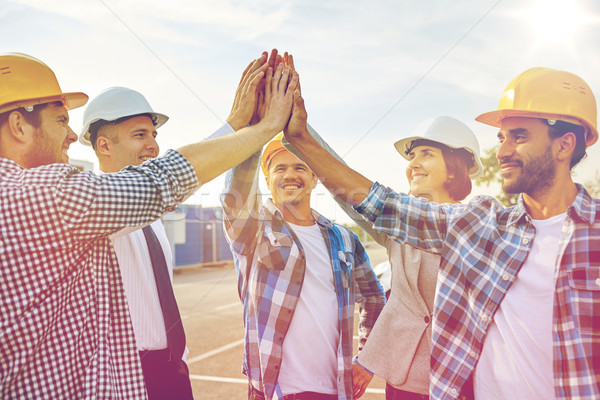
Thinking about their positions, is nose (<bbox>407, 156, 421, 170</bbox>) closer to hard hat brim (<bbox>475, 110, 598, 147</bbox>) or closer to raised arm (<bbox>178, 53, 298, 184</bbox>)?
hard hat brim (<bbox>475, 110, 598, 147</bbox>)

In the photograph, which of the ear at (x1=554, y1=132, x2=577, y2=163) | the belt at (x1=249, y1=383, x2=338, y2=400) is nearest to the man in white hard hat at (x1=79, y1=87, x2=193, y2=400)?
the belt at (x1=249, y1=383, x2=338, y2=400)

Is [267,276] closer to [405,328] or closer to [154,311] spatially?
[154,311]

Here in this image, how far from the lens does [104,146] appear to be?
3.07 m

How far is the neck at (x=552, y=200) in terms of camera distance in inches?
87.7

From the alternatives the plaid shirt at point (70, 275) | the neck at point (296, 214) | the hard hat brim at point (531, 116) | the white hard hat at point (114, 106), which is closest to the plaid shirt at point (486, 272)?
the hard hat brim at point (531, 116)

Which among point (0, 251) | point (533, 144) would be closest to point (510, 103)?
point (533, 144)

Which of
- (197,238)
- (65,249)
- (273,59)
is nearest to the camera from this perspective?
(65,249)

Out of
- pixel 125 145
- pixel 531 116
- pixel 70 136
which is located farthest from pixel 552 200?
pixel 125 145

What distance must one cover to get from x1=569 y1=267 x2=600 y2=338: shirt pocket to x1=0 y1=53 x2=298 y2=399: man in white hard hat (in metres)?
1.52

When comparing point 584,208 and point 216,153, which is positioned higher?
point 216,153

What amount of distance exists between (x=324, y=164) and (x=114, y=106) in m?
1.61

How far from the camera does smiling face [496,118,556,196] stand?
227 cm

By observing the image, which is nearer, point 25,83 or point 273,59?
point 25,83

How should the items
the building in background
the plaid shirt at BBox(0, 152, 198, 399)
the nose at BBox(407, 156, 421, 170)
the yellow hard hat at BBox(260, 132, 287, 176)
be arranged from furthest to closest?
the building in background
the nose at BBox(407, 156, 421, 170)
the yellow hard hat at BBox(260, 132, 287, 176)
the plaid shirt at BBox(0, 152, 198, 399)
